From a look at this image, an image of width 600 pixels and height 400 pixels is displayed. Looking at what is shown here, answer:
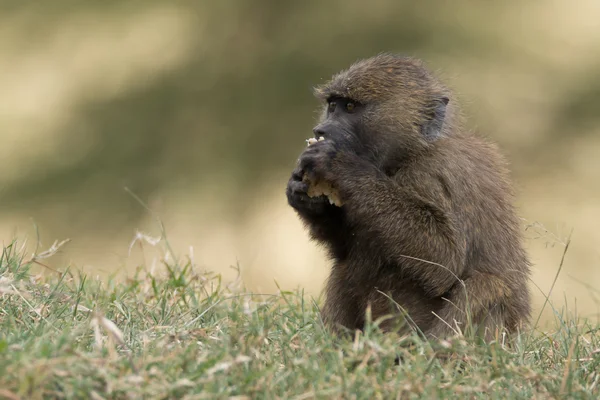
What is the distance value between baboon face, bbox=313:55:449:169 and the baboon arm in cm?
33

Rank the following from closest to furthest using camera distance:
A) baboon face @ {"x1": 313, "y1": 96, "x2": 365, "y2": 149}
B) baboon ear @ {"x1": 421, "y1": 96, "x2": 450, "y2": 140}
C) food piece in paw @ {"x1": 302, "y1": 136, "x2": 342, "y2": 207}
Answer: food piece in paw @ {"x1": 302, "y1": 136, "x2": 342, "y2": 207}
baboon face @ {"x1": 313, "y1": 96, "x2": 365, "y2": 149}
baboon ear @ {"x1": 421, "y1": 96, "x2": 450, "y2": 140}

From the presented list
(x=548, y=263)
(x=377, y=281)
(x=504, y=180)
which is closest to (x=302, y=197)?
(x=377, y=281)

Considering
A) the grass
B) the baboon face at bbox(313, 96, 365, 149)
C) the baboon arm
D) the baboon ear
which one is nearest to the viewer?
the grass

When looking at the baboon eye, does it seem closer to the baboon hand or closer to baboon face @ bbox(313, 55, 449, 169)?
baboon face @ bbox(313, 55, 449, 169)

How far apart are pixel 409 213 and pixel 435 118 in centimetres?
76

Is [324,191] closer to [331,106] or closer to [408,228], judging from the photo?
[408,228]

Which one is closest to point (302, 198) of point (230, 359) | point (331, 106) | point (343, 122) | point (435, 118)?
point (343, 122)

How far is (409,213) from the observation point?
4.95m

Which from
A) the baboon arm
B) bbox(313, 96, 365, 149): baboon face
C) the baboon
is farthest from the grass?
bbox(313, 96, 365, 149): baboon face

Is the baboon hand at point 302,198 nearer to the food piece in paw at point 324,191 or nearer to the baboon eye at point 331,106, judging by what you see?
the food piece in paw at point 324,191

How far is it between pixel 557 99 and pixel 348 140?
847 centimetres

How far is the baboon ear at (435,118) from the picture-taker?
5395 mm

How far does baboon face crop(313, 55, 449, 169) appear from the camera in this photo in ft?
17.5

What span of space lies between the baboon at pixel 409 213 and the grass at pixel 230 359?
28cm
